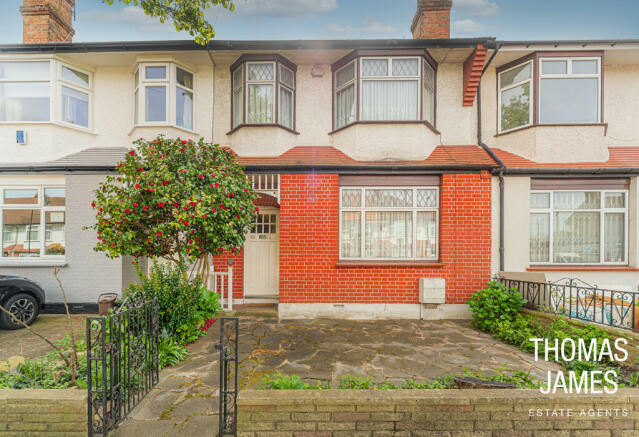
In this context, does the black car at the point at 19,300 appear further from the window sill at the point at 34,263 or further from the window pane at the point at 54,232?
the window pane at the point at 54,232

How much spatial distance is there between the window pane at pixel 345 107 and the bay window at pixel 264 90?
1.22m

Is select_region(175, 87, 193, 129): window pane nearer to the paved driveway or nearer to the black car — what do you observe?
the black car

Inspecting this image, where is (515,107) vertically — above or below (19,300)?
above

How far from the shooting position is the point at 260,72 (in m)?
7.66

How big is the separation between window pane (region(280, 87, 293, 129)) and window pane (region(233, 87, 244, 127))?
41.7 inches

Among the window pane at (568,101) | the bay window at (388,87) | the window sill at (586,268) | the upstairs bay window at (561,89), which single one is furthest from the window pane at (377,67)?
the window sill at (586,268)

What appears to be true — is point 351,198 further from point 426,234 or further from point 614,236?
point 614,236

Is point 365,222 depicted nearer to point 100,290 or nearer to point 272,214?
point 272,214

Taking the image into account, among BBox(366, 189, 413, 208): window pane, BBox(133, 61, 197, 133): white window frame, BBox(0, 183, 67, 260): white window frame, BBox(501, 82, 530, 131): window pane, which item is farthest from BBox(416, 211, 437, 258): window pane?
BBox(0, 183, 67, 260): white window frame

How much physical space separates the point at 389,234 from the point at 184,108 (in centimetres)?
648

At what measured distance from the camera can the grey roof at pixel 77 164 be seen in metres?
7.35

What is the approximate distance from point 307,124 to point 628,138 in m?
8.57

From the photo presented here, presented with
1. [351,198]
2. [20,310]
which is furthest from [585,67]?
[20,310]

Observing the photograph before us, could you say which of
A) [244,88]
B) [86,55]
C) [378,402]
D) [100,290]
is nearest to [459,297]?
[378,402]
